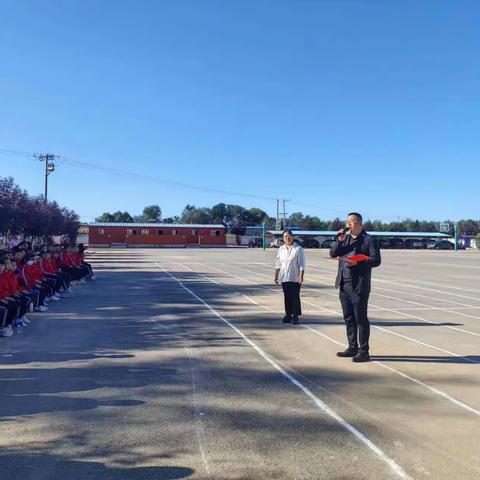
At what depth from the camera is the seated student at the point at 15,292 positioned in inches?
410

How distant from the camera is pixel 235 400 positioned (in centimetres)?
593

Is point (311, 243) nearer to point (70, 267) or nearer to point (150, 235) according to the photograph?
point (150, 235)

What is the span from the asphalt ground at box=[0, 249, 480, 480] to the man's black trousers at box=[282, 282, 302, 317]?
16.9 inches

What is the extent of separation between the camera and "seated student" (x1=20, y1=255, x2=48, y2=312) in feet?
40.9

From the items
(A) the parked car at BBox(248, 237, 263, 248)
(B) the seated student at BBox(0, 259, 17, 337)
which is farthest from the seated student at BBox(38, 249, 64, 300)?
(A) the parked car at BBox(248, 237, 263, 248)

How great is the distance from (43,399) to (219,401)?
6.18 ft

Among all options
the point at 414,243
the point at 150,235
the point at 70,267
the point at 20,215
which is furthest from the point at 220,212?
the point at 70,267

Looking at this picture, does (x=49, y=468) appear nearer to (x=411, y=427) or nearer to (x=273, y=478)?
(x=273, y=478)

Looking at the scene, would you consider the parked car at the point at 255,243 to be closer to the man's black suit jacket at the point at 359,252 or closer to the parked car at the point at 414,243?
the parked car at the point at 414,243

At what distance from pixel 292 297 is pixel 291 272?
0.59m

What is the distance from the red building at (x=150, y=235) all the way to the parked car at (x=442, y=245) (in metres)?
44.8

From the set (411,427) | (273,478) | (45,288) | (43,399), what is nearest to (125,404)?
(43,399)

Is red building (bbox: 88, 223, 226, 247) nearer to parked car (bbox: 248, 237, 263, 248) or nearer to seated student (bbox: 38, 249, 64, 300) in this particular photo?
parked car (bbox: 248, 237, 263, 248)

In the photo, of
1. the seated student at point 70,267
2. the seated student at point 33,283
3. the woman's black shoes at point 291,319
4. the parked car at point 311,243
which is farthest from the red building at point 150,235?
the woman's black shoes at point 291,319
